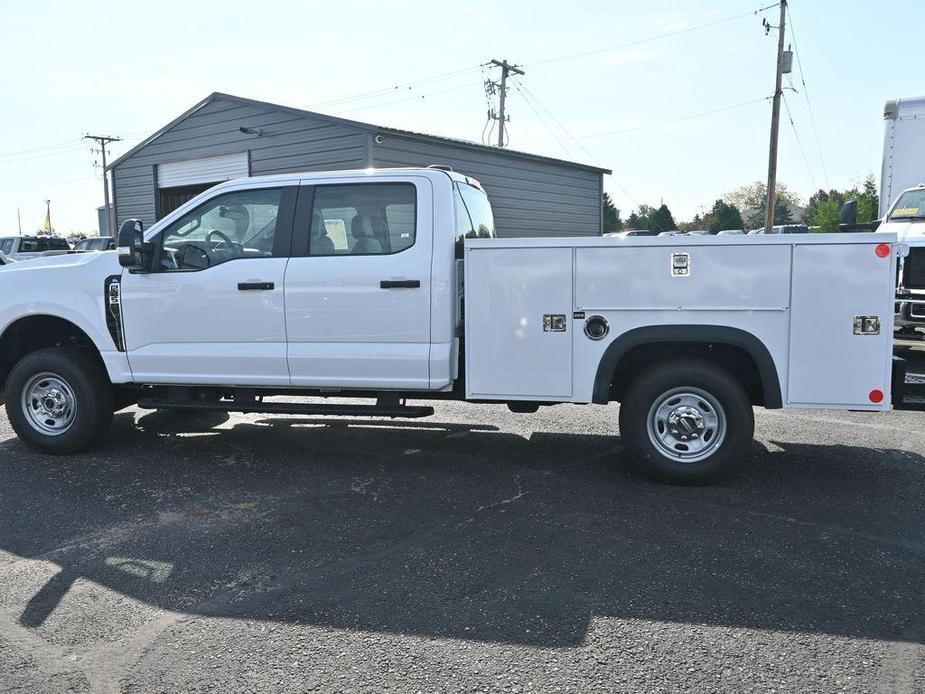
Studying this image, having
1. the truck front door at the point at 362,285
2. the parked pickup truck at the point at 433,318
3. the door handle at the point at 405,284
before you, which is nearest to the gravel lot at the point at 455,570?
the parked pickup truck at the point at 433,318

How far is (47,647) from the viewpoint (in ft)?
10.2

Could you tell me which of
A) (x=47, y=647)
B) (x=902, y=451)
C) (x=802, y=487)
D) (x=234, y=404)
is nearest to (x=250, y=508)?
(x=234, y=404)

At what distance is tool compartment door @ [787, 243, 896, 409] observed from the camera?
15.1 ft

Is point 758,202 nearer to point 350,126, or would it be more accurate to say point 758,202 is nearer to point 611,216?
point 611,216

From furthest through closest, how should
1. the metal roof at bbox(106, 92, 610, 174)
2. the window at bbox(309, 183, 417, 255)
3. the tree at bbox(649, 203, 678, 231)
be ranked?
the tree at bbox(649, 203, 678, 231), the metal roof at bbox(106, 92, 610, 174), the window at bbox(309, 183, 417, 255)

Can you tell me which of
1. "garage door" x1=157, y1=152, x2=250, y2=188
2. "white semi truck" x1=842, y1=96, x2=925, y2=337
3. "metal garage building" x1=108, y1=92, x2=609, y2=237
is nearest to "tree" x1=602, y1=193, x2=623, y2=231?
"metal garage building" x1=108, y1=92, x2=609, y2=237

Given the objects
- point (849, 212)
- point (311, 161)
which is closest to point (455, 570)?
point (849, 212)

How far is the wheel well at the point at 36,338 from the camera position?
6062 mm

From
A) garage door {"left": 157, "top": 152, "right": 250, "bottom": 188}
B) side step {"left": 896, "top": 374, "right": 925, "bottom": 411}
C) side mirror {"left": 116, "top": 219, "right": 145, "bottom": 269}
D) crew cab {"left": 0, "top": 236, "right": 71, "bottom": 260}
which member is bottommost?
side step {"left": 896, "top": 374, "right": 925, "bottom": 411}

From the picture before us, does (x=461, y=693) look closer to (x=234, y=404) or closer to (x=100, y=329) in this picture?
(x=234, y=404)

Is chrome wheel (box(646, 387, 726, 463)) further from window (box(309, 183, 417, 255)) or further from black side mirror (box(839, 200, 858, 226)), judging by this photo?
black side mirror (box(839, 200, 858, 226))

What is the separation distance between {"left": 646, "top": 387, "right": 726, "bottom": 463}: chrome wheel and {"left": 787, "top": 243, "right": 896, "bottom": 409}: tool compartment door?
1.68 ft

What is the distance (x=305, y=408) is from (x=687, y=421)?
2.75 m

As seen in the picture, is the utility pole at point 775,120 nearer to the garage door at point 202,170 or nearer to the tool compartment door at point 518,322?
the garage door at point 202,170
